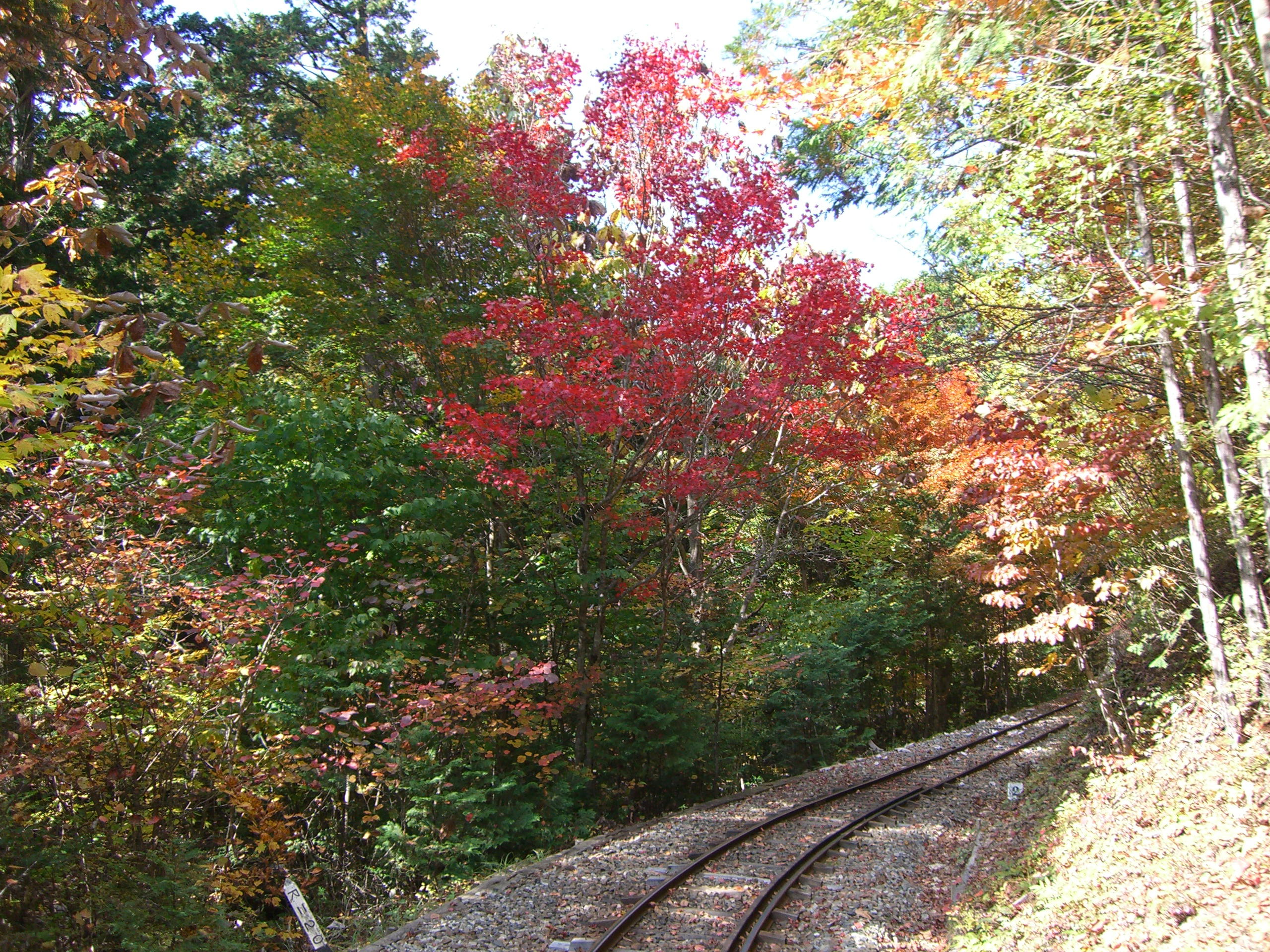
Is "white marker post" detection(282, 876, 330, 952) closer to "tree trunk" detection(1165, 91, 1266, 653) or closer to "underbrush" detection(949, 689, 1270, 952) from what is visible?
"underbrush" detection(949, 689, 1270, 952)

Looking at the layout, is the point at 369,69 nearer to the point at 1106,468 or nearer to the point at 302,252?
the point at 302,252

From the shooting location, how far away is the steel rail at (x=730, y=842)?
6.43 metres

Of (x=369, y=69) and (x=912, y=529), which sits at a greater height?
(x=369, y=69)

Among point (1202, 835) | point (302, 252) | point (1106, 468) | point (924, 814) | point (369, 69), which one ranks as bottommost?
point (924, 814)

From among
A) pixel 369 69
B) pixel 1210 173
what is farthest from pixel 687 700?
pixel 369 69

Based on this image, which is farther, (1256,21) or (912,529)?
(912,529)

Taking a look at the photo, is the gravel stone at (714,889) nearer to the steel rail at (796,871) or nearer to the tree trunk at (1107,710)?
the steel rail at (796,871)

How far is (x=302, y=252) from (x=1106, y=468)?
36.3 feet

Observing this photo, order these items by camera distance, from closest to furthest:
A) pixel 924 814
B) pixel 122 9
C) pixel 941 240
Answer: pixel 122 9
pixel 941 240
pixel 924 814

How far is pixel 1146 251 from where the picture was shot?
7605 mm

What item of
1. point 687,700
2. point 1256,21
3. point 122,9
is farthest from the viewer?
point 687,700

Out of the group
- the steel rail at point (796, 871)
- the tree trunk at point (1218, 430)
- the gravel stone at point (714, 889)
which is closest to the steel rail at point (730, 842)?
the gravel stone at point (714, 889)

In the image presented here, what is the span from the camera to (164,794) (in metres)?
6.47

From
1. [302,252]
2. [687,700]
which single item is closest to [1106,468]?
[687,700]
